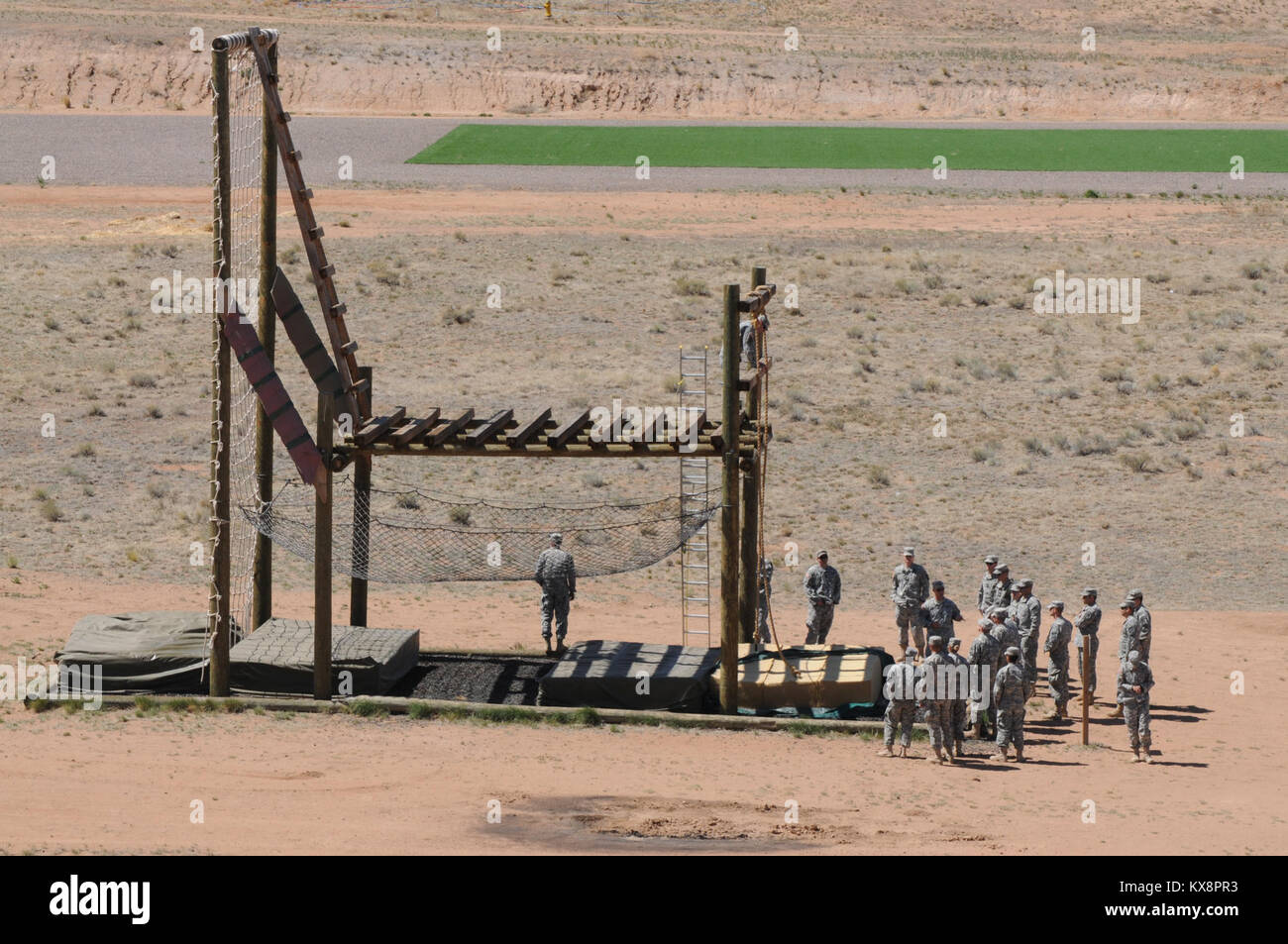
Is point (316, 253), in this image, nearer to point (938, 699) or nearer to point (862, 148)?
point (938, 699)

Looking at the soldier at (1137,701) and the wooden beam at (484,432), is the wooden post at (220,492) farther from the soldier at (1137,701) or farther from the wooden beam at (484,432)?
the soldier at (1137,701)

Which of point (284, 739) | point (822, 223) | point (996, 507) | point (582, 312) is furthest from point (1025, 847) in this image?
point (822, 223)

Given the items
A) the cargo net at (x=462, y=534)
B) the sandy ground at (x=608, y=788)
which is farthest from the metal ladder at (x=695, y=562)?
the sandy ground at (x=608, y=788)

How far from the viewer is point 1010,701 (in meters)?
19.6

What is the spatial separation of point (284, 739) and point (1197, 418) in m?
23.9

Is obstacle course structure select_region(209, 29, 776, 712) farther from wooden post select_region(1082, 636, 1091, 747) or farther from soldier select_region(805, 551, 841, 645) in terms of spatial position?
wooden post select_region(1082, 636, 1091, 747)

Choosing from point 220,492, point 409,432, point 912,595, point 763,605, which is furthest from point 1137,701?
point 220,492

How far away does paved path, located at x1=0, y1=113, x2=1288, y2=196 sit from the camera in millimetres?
57438

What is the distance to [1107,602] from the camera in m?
28.1

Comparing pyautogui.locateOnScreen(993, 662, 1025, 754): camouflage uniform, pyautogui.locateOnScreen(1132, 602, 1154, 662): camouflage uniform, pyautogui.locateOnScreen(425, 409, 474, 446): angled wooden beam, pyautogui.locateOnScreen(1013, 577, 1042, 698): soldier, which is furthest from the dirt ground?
pyautogui.locateOnScreen(993, 662, 1025, 754): camouflage uniform

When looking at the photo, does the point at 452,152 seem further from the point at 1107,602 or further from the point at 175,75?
the point at 1107,602

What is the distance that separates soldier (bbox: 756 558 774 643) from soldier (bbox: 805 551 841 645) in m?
0.55

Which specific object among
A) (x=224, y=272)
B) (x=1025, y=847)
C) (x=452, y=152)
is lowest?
(x=1025, y=847)

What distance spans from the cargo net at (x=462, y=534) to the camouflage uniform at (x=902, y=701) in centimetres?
304
